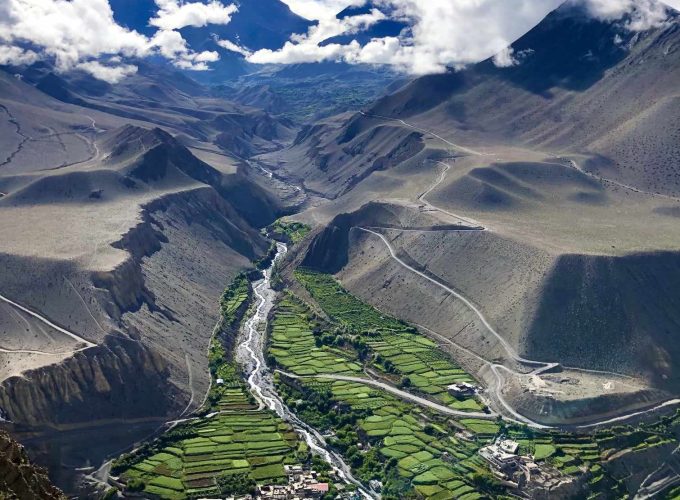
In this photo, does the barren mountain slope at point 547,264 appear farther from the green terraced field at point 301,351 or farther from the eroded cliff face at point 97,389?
the eroded cliff face at point 97,389

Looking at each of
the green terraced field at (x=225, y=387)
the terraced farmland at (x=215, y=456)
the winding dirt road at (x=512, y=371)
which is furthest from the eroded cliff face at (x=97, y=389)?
the winding dirt road at (x=512, y=371)

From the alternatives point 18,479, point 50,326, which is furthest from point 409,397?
point 18,479

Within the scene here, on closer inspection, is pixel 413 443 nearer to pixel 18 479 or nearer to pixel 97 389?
pixel 97 389

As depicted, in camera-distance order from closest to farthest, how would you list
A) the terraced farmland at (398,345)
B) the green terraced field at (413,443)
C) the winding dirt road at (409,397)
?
1. the green terraced field at (413,443)
2. the winding dirt road at (409,397)
3. the terraced farmland at (398,345)

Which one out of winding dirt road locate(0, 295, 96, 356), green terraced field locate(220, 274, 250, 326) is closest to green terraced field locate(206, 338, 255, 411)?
green terraced field locate(220, 274, 250, 326)

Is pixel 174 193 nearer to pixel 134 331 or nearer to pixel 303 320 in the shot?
pixel 303 320
